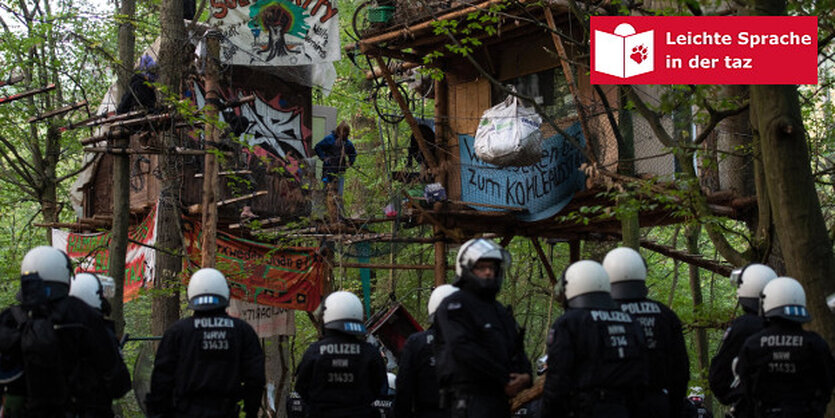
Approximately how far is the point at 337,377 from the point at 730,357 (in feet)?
12.5

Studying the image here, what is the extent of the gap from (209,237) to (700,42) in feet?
22.4

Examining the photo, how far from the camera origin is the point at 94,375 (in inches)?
306

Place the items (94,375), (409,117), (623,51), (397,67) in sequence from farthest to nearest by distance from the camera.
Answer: (397,67), (409,117), (623,51), (94,375)

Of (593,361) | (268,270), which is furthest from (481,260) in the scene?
(268,270)

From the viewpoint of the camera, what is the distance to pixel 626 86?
11766mm

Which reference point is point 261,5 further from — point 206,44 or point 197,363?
point 197,363

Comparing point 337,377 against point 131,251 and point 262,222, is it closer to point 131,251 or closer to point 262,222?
point 262,222

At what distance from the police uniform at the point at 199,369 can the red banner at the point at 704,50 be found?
6043 mm

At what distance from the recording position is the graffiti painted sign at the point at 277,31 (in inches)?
736

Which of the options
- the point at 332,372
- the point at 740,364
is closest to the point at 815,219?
the point at 740,364

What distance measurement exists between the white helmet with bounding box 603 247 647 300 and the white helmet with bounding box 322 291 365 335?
255 centimetres

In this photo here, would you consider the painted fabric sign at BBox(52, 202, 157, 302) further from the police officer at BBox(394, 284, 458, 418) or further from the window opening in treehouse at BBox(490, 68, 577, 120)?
the window opening in treehouse at BBox(490, 68, 577, 120)

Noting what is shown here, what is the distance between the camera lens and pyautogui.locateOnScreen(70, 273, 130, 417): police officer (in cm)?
774

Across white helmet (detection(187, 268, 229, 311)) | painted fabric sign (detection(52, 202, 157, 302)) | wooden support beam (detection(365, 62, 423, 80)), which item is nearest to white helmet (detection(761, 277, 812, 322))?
white helmet (detection(187, 268, 229, 311))
